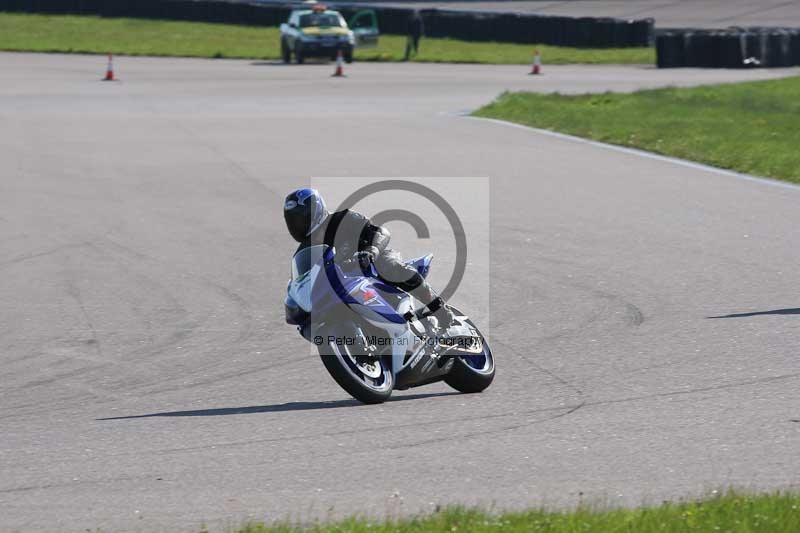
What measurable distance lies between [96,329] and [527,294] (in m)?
3.29

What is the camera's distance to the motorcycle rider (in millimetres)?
7773

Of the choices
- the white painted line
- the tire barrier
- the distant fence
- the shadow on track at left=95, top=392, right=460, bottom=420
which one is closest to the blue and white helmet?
the shadow on track at left=95, top=392, right=460, bottom=420

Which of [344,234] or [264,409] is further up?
[344,234]

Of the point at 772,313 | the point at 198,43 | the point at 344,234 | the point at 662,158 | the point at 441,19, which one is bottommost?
the point at 772,313

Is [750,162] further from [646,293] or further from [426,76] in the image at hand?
[426,76]

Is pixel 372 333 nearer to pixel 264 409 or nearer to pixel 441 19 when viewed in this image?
pixel 264 409

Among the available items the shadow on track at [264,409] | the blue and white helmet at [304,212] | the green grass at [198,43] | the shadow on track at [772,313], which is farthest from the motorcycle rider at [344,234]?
the green grass at [198,43]

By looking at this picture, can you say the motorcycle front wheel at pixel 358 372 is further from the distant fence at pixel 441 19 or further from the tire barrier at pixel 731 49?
the distant fence at pixel 441 19

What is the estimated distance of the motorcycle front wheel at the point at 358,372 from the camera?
25.3 ft

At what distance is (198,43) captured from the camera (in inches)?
1934

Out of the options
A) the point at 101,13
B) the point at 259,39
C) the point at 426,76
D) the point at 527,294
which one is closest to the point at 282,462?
the point at 527,294

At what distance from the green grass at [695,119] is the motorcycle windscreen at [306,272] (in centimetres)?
1121

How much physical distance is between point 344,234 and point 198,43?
139ft

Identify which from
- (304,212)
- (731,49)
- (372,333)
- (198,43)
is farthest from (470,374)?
(198,43)
